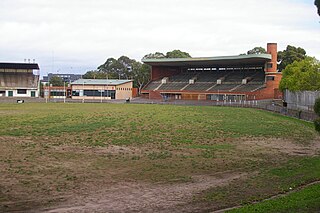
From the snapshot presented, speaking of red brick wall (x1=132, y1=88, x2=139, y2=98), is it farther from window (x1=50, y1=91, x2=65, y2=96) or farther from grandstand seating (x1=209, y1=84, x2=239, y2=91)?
grandstand seating (x1=209, y1=84, x2=239, y2=91)

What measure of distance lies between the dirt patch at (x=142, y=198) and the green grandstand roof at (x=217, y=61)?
76.6 m

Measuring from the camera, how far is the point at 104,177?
15203 mm

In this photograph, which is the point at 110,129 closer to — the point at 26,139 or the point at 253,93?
the point at 26,139

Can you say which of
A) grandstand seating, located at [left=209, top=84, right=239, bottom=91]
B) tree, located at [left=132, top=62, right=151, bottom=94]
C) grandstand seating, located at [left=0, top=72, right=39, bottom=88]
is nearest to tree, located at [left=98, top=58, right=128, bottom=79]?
tree, located at [left=132, top=62, right=151, bottom=94]

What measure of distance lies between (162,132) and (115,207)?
1770cm

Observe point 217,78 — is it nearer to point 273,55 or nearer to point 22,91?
point 273,55

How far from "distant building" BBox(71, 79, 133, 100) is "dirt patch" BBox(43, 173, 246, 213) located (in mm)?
94386

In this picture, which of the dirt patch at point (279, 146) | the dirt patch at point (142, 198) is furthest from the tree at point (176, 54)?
the dirt patch at point (142, 198)

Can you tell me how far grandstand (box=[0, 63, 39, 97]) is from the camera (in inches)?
4230

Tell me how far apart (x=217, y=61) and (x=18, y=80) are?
5108 cm

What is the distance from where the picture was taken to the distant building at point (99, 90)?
108875mm

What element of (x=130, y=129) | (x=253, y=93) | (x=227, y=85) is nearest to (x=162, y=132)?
(x=130, y=129)

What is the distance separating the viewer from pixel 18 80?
110062mm

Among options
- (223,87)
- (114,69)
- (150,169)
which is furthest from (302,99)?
(114,69)
